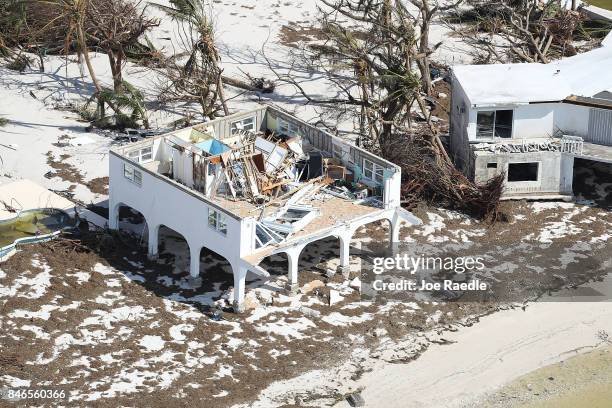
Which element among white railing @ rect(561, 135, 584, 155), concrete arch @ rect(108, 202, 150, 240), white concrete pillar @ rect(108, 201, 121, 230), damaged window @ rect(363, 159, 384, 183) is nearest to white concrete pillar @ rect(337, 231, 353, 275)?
damaged window @ rect(363, 159, 384, 183)

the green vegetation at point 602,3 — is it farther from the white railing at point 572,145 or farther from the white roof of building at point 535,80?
the white railing at point 572,145

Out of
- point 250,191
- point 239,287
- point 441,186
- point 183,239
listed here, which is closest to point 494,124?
point 441,186

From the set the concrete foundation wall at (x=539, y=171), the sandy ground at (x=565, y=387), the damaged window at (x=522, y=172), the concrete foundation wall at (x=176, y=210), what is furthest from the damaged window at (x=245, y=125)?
the sandy ground at (x=565, y=387)

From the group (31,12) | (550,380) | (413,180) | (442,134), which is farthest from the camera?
(31,12)

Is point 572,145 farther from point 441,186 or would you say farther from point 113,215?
point 113,215

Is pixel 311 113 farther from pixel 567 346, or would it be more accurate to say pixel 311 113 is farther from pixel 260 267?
pixel 567 346

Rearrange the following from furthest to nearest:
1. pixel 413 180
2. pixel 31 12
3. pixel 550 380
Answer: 1. pixel 31 12
2. pixel 413 180
3. pixel 550 380

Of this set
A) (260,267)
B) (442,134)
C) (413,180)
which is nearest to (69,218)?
(260,267)
